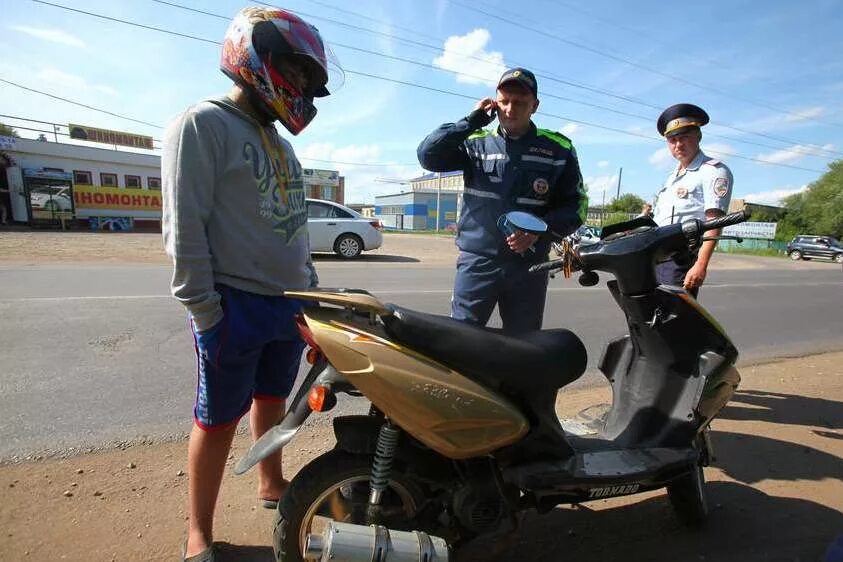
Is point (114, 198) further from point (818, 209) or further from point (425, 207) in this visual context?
point (818, 209)

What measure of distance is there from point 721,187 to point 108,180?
91.7 ft

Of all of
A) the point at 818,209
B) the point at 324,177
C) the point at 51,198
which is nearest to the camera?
the point at 51,198

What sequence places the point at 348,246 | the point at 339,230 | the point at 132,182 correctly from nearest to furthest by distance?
the point at 339,230
the point at 348,246
the point at 132,182

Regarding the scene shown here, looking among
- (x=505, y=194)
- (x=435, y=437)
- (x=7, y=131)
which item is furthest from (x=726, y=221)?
(x=7, y=131)

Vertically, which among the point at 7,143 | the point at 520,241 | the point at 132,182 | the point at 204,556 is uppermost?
the point at 7,143

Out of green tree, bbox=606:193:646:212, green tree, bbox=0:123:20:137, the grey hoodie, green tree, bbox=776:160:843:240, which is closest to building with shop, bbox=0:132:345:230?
green tree, bbox=0:123:20:137

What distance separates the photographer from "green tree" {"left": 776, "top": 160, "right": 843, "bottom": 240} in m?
41.9

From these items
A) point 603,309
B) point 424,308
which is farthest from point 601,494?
point 603,309

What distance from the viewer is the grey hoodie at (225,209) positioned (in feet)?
5.28

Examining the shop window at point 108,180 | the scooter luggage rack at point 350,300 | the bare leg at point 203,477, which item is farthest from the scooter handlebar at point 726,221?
the shop window at point 108,180

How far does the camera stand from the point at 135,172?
25.4m

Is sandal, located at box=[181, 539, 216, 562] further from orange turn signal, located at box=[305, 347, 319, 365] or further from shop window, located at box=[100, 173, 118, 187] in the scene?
shop window, located at box=[100, 173, 118, 187]

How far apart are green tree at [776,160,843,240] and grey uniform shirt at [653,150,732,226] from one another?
4577 cm

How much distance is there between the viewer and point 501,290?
264cm
